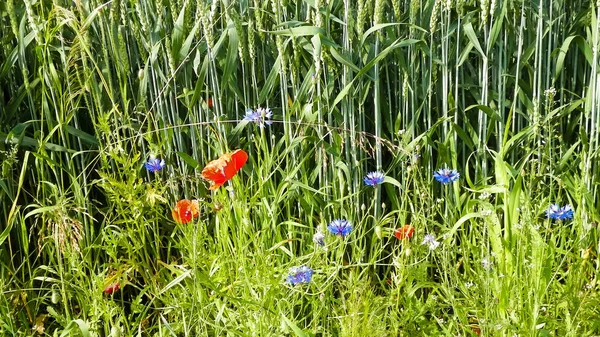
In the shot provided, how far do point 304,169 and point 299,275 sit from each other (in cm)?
47

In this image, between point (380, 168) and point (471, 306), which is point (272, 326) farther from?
point (380, 168)

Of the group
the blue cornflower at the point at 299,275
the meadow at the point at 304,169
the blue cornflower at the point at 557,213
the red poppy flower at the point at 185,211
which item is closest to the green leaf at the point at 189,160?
the meadow at the point at 304,169

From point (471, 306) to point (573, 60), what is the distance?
0.89 metres

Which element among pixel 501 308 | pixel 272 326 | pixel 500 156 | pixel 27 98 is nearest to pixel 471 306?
pixel 501 308

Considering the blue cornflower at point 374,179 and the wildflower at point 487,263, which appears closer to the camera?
the wildflower at point 487,263

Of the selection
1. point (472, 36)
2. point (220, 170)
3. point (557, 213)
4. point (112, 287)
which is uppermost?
point (472, 36)

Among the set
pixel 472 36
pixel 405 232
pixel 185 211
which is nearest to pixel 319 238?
pixel 405 232

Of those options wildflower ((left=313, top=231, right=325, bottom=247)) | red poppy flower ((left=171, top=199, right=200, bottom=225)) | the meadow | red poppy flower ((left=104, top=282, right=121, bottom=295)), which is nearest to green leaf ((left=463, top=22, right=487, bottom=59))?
the meadow

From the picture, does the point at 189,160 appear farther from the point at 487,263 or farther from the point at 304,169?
the point at 487,263

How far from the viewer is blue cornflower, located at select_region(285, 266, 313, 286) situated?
160 centimetres

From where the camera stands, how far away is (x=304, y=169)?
2.04m

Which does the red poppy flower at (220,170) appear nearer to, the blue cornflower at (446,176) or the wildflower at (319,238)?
the wildflower at (319,238)

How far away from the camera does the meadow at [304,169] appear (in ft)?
5.77

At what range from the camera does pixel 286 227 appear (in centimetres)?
214
